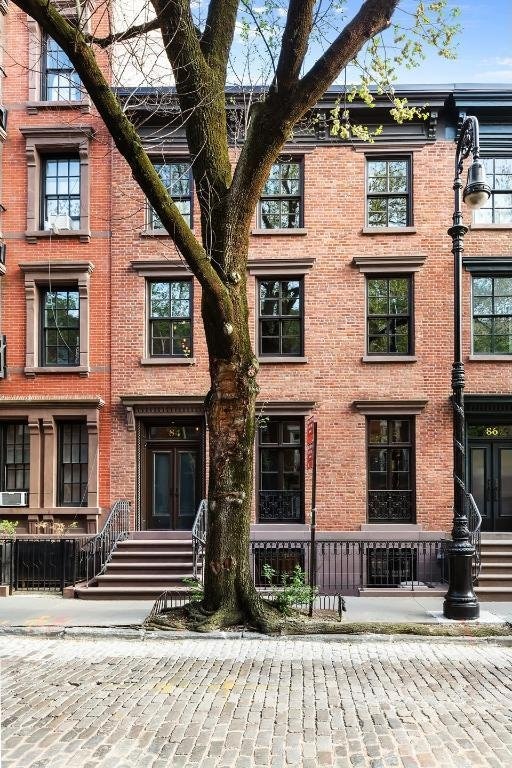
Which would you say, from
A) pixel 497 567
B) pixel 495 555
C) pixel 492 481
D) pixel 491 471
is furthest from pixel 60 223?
pixel 497 567

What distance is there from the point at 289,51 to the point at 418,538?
10.5 m

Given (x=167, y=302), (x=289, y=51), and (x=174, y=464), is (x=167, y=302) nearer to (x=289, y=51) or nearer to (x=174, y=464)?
(x=174, y=464)

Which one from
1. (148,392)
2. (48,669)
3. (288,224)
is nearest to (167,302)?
(148,392)

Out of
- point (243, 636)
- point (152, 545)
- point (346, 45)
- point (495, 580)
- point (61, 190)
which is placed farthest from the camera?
point (61, 190)

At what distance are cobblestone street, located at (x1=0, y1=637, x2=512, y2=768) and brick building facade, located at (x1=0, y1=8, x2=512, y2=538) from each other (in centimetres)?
596

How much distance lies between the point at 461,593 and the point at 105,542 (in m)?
7.69

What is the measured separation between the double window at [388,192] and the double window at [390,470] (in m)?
5.01

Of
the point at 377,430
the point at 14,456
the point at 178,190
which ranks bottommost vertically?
the point at 14,456

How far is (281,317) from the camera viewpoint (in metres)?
15.0

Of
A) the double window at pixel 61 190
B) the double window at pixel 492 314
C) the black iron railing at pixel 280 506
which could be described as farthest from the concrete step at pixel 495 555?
the double window at pixel 61 190

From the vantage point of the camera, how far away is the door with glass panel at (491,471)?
14.6 meters

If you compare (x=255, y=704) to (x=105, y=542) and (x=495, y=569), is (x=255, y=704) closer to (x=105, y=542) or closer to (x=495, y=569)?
(x=105, y=542)

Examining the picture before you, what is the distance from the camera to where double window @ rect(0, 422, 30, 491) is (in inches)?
593

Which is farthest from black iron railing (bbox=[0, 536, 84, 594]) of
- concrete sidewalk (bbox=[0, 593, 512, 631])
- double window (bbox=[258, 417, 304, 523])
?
double window (bbox=[258, 417, 304, 523])
